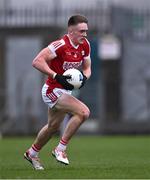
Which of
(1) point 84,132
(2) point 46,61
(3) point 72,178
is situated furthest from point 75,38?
(1) point 84,132

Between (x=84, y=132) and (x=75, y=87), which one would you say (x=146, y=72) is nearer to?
(x=84, y=132)

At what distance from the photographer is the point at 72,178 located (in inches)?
452

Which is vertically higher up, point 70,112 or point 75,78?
point 75,78

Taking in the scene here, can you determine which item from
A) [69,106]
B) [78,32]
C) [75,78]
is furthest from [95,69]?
[75,78]

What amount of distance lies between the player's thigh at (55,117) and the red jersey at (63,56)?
0.36 meters

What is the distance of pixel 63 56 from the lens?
1338 centimetres

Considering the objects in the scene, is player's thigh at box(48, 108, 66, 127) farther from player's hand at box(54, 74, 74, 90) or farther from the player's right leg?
player's hand at box(54, 74, 74, 90)

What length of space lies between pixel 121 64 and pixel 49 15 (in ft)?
10.2

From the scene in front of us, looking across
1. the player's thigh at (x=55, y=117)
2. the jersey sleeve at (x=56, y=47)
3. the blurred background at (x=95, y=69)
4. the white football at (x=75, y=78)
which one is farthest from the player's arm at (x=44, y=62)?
the blurred background at (x=95, y=69)

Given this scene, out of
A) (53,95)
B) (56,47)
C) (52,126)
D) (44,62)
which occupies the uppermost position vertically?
(56,47)

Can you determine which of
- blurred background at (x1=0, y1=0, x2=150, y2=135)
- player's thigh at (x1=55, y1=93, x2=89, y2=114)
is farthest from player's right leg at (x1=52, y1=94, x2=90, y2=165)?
blurred background at (x1=0, y1=0, x2=150, y2=135)

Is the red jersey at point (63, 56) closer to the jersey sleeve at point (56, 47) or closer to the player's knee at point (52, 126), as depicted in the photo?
the jersey sleeve at point (56, 47)

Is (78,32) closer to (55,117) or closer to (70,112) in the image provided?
(70,112)

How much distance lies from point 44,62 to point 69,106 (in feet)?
2.37
